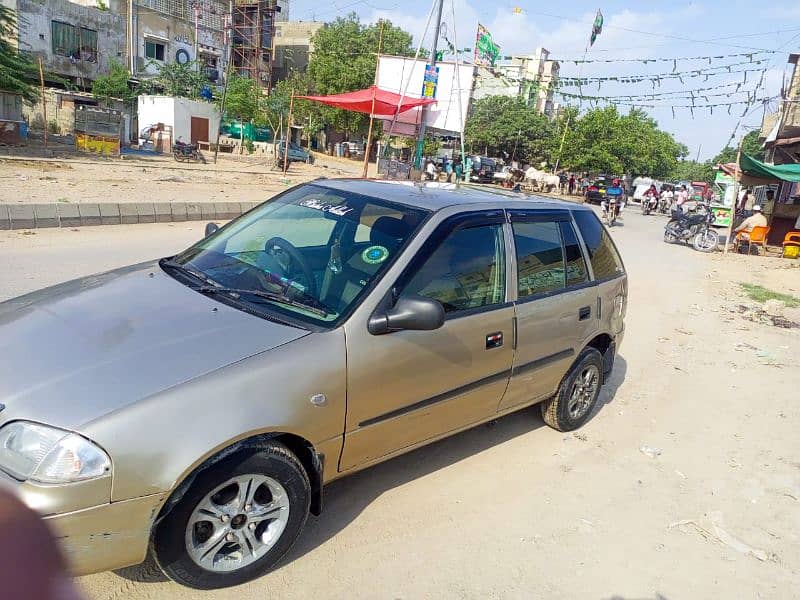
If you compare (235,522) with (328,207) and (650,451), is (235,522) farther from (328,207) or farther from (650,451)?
(650,451)

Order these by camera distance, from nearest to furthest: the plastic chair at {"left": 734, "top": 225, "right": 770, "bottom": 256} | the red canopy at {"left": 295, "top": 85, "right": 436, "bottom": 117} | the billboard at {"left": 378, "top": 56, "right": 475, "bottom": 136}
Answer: the plastic chair at {"left": 734, "top": 225, "right": 770, "bottom": 256} → the red canopy at {"left": 295, "top": 85, "right": 436, "bottom": 117} → the billboard at {"left": 378, "top": 56, "right": 475, "bottom": 136}

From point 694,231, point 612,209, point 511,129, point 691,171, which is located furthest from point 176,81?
point 691,171

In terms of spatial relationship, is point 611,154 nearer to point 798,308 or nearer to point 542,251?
point 798,308

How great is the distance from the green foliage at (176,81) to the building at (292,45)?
22.4 m

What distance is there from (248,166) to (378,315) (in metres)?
28.5

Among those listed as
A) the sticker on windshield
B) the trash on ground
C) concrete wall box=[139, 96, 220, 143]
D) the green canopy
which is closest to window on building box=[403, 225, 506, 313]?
the sticker on windshield

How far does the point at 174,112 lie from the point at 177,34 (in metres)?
11.2

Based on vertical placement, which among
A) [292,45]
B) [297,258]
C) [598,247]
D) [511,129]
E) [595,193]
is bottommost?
[595,193]

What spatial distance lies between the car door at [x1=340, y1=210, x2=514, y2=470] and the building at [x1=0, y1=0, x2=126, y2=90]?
33.7 meters

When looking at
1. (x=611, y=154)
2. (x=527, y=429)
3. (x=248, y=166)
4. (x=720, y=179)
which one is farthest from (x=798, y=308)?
(x=611, y=154)

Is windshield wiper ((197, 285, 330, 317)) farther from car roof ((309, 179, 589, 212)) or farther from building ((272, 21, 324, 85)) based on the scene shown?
building ((272, 21, 324, 85))

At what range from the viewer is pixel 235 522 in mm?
2426

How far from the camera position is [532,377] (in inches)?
146

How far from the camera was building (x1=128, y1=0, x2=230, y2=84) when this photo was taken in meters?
39.2
